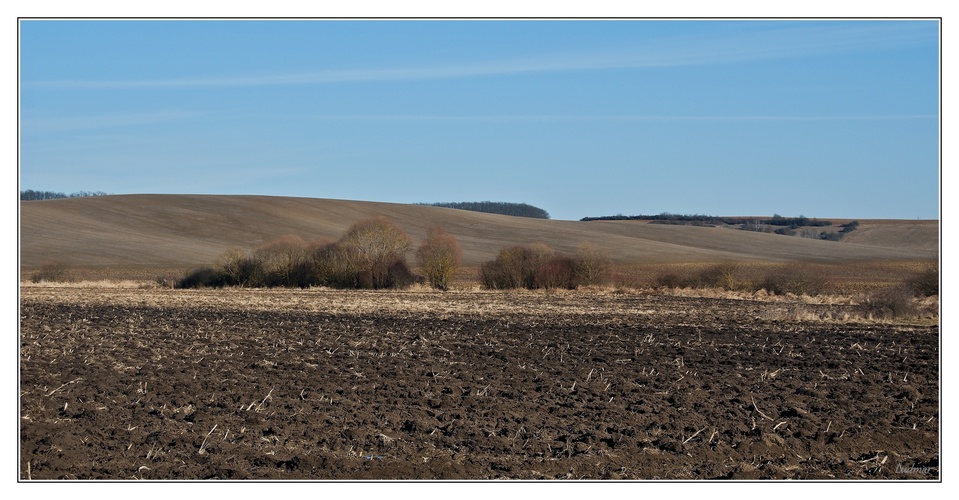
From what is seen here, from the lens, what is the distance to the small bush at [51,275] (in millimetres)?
53844

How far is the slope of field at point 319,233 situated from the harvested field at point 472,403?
196 feet

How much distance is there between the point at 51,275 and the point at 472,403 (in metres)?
49.5

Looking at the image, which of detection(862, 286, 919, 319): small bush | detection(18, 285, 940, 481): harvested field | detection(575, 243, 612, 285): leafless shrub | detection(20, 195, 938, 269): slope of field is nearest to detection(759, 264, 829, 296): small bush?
detection(575, 243, 612, 285): leafless shrub

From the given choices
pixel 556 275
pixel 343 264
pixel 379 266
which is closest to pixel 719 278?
pixel 556 275

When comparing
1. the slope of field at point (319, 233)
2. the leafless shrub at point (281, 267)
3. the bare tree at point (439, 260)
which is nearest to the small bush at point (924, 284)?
the bare tree at point (439, 260)

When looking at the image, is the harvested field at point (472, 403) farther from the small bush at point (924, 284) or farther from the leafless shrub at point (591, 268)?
the leafless shrub at point (591, 268)

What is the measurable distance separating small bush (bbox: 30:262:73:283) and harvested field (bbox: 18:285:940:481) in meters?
34.2

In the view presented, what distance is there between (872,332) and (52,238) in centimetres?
7222

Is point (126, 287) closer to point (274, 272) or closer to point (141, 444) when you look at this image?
point (274, 272)

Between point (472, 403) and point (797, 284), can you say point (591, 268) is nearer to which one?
A: point (797, 284)

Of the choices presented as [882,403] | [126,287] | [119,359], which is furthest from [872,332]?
[126,287]

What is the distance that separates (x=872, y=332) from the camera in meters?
22.5

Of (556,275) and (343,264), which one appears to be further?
(343,264)

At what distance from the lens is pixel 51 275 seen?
5428cm
